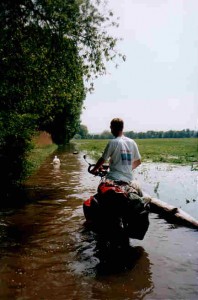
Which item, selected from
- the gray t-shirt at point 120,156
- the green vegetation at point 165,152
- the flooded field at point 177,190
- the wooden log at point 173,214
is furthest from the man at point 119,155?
the green vegetation at point 165,152

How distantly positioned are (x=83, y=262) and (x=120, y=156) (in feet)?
6.59

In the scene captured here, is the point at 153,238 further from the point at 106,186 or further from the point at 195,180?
the point at 195,180

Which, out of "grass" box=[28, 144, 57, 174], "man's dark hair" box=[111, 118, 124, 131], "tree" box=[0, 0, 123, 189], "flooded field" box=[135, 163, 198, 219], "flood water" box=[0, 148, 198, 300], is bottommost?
"flood water" box=[0, 148, 198, 300]

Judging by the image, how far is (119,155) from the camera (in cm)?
593

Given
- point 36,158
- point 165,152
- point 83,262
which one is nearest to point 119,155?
point 83,262

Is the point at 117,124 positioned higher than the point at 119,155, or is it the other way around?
the point at 117,124

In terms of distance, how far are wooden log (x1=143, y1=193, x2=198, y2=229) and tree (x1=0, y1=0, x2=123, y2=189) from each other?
5.68 metres

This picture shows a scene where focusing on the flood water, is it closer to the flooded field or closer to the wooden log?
the wooden log

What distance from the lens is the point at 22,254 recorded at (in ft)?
19.0

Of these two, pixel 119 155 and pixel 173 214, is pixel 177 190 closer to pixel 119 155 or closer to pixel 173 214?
pixel 173 214

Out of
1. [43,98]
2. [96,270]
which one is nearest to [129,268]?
[96,270]

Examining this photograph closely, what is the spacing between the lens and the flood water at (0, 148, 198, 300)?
4.36 metres

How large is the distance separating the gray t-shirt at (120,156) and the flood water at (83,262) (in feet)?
4.80

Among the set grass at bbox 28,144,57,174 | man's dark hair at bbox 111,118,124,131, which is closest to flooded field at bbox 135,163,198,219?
man's dark hair at bbox 111,118,124,131
